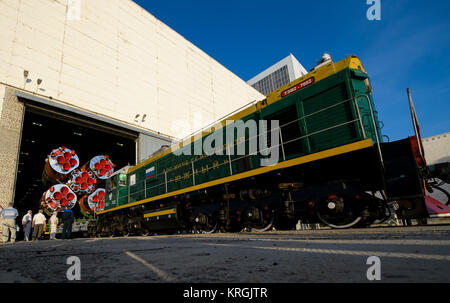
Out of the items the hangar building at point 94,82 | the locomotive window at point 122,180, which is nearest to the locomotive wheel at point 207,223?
the locomotive window at point 122,180

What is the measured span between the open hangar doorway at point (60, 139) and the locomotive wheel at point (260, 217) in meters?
11.6

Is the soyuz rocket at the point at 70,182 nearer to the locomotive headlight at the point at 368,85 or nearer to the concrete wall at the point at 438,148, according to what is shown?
the locomotive headlight at the point at 368,85

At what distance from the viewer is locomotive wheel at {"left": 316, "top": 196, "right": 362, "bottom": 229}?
4.91 metres

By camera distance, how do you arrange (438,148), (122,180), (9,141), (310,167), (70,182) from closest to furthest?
(310,167)
(9,141)
(122,180)
(70,182)
(438,148)

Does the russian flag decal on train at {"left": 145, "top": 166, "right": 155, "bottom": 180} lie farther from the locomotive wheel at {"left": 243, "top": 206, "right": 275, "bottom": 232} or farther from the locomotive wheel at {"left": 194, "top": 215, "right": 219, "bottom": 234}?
the locomotive wheel at {"left": 243, "top": 206, "right": 275, "bottom": 232}

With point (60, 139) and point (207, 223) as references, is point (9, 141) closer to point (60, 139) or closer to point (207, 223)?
point (60, 139)

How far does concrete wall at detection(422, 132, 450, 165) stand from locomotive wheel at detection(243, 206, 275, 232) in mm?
17674

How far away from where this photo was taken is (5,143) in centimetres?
1098

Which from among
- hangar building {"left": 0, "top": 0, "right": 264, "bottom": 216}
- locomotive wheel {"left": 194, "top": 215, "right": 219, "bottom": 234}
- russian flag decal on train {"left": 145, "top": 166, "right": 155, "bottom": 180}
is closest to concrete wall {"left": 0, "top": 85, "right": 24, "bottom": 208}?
hangar building {"left": 0, "top": 0, "right": 264, "bottom": 216}

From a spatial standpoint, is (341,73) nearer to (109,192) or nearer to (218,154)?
(218,154)

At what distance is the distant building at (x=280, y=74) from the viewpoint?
300ft

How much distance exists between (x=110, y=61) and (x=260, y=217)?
14448 mm

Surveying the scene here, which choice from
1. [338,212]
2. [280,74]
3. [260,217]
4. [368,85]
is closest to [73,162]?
[260,217]

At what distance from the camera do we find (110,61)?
1559 cm
